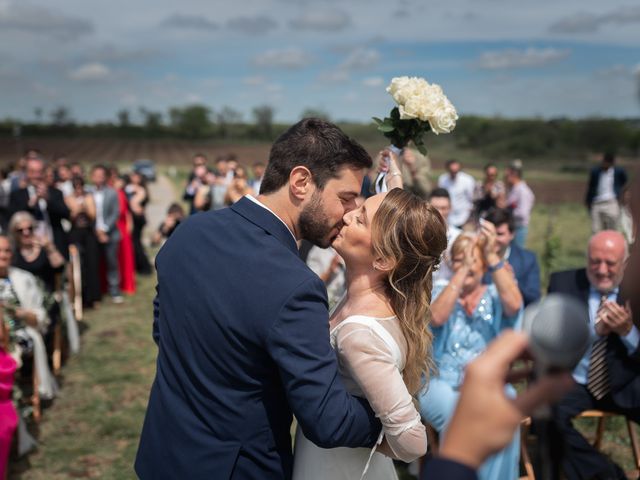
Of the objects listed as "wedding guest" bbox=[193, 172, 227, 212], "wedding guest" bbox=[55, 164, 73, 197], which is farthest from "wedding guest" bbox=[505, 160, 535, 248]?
"wedding guest" bbox=[55, 164, 73, 197]

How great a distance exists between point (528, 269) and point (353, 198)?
11.6 ft

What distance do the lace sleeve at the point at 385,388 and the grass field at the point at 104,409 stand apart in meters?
3.41

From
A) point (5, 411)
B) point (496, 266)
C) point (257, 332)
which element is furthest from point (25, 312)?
point (257, 332)

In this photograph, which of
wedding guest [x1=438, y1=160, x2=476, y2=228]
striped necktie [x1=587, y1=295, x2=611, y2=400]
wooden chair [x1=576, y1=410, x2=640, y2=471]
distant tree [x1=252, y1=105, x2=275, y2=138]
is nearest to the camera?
striped necktie [x1=587, y1=295, x2=611, y2=400]

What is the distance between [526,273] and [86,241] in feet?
22.7

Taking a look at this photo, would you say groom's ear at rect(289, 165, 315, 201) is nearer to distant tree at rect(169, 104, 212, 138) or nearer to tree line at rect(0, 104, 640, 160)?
tree line at rect(0, 104, 640, 160)

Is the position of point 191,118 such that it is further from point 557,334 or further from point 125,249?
point 557,334

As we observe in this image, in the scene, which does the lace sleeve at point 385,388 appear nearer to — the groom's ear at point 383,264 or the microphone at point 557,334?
the groom's ear at point 383,264

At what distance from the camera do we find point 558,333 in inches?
31.4

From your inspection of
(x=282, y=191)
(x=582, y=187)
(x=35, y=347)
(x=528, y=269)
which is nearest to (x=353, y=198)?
(x=282, y=191)

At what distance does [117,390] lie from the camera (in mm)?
6371

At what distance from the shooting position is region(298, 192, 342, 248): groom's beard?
216cm

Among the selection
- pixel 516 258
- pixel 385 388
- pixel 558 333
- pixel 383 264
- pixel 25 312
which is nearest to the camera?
pixel 558 333

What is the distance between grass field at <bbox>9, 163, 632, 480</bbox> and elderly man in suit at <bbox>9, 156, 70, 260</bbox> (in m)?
1.61
